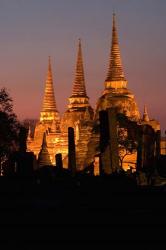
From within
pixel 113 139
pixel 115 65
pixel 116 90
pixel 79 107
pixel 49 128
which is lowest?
pixel 113 139

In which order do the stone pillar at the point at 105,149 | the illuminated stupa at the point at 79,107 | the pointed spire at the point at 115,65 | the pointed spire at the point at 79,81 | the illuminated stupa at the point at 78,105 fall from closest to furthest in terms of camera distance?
1. the stone pillar at the point at 105,149
2. the illuminated stupa at the point at 79,107
3. the illuminated stupa at the point at 78,105
4. the pointed spire at the point at 115,65
5. the pointed spire at the point at 79,81

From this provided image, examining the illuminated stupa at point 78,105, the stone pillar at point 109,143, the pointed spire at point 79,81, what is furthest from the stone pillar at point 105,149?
the pointed spire at point 79,81

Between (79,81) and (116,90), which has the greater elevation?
(79,81)

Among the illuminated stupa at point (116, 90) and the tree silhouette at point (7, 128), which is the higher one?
the illuminated stupa at point (116, 90)

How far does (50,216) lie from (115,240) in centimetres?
182

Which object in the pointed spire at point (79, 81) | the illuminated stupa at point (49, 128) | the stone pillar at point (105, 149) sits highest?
the pointed spire at point (79, 81)

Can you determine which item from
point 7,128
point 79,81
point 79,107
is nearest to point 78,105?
point 79,107

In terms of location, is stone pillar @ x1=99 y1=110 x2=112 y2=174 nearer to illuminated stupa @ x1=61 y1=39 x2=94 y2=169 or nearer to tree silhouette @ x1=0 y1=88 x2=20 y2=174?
tree silhouette @ x1=0 y1=88 x2=20 y2=174

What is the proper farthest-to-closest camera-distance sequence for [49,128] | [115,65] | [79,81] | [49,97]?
1. [49,97]
2. [79,81]
3. [115,65]
4. [49,128]

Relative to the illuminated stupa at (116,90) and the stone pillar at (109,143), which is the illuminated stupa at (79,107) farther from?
the stone pillar at (109,143)

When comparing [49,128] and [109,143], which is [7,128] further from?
[49,128]

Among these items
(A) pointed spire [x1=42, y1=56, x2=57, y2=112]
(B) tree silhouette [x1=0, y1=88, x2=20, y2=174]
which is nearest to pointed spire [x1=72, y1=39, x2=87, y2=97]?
(A) pointed spire [x1=42, y1=56, x2=57, y2=112]

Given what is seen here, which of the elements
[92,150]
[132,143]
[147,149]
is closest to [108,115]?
[147,149]

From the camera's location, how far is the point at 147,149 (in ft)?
72.5
